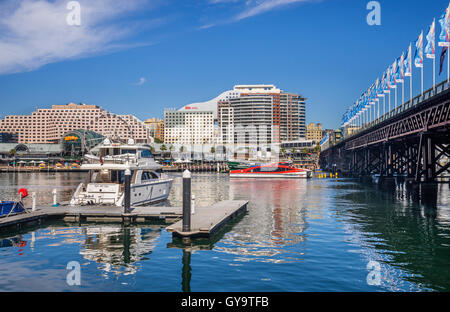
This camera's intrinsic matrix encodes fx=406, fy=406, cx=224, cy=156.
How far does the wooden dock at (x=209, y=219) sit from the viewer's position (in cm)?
2164

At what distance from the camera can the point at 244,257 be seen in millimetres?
18359

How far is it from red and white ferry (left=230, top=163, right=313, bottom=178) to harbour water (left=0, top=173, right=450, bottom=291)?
79967mm

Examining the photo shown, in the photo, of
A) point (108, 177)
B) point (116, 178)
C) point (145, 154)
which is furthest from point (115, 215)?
point (145, 154)

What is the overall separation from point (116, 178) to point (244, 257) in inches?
737

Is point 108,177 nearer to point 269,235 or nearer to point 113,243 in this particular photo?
point 113,243

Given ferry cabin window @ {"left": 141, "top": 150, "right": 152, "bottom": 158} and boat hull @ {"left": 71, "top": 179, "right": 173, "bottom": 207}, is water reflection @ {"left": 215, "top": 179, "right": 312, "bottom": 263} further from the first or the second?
A: ferry cabin window @ {"left": 141, "top": 150, "right": 152, "bottom": 158}

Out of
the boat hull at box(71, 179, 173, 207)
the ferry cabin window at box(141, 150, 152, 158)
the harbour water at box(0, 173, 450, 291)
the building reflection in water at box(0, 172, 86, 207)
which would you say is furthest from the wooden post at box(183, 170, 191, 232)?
the building reflection in water at box(0, 172, 86, 207)

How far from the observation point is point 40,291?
14.0 m

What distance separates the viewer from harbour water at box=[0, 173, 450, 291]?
14734 mm

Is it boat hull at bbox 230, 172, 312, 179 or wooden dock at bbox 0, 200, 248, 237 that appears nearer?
wooden dock at bbox 0, 200, 248, 237

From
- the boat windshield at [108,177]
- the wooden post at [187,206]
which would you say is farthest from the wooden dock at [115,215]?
the boat windshield at [108,177]

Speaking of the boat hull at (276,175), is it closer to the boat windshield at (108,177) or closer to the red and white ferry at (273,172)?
the red and white ferry at (273,172)
